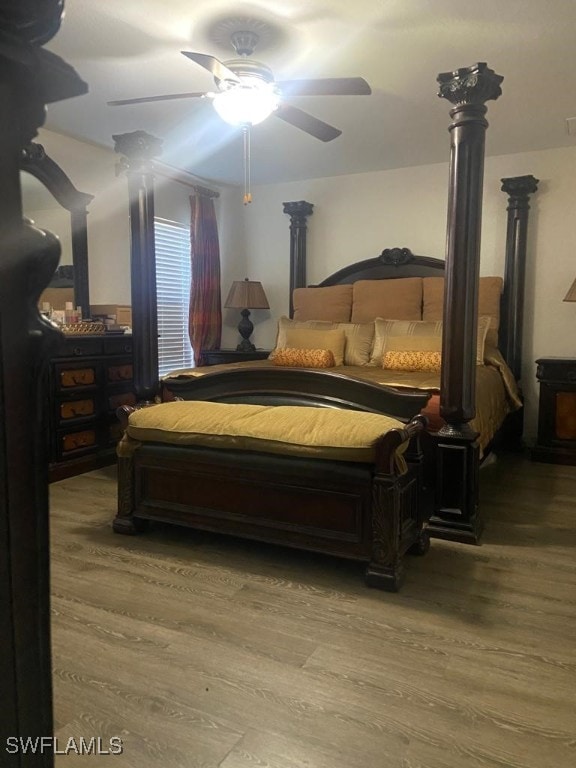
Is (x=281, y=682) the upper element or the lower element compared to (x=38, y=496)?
lower

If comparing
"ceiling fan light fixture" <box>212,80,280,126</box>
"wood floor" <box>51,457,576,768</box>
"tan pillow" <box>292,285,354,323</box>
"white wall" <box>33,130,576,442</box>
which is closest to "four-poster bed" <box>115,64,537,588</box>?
"wood floor" <box>51,457,576,768</box>

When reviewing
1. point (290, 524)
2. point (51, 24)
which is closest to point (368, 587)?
point (290, 524)

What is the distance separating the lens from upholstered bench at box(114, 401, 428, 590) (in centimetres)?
227

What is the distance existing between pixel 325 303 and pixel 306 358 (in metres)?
1.01

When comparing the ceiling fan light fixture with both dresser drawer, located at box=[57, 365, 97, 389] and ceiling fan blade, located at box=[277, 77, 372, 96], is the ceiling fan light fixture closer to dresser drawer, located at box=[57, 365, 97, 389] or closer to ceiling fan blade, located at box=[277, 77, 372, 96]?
ceiling fan blade, located at box=[277, 77, 372, 96]

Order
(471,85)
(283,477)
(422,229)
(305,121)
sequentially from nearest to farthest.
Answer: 1. (283,477)
2. (471,85)
3. (305,121)
4. (422,229)

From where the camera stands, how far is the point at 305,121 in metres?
3.05

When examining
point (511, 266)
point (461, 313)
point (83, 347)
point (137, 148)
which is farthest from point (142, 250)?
point (511, 266)

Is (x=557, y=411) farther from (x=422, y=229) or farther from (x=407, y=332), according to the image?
(x=422, y=229)

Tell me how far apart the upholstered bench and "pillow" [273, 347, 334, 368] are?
1714 millimetres

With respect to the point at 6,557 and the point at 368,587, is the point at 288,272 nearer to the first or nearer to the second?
the point at 368,587

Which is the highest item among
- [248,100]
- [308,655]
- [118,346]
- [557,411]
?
[248,100]

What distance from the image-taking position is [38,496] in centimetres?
68

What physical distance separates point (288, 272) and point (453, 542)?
376 cm
